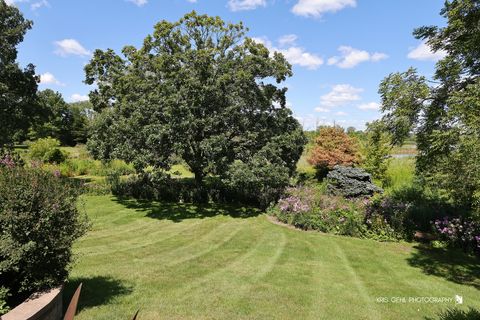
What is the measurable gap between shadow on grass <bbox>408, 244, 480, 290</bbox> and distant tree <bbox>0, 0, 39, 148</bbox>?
21042 millimetres

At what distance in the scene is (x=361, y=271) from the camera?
8.20m

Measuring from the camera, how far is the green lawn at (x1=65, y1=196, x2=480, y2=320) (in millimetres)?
6035

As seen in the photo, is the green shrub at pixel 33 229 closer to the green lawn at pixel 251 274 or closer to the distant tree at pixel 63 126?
the green lawn at pixel 251 274

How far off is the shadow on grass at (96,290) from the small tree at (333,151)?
610 inches

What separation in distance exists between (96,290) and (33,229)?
237 centimetres

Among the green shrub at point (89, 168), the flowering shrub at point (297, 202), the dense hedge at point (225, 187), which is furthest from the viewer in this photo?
the green shrub at point (89, 168)

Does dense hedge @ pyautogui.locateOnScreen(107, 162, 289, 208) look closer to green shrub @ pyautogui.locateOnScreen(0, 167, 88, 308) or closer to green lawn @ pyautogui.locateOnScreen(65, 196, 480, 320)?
green lawn @ pyautogui.locateOnScreen(65, 196, 480, 320)

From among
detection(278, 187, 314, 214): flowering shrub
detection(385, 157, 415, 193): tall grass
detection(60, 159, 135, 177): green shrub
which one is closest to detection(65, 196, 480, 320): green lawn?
detection(278, 187, 314, 214): flowering shrub

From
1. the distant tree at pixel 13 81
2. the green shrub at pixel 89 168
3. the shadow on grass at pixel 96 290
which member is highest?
the distant tree at pixel 13 81

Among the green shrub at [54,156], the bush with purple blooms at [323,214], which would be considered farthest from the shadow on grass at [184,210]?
the green shrub at [54,156]

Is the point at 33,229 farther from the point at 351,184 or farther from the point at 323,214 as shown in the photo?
the point at 351,184

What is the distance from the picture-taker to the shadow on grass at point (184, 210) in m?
13.5

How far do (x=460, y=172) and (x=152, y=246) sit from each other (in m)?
7.93

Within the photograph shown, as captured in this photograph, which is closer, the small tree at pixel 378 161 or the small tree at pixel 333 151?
the small tree at pixel 378 161
